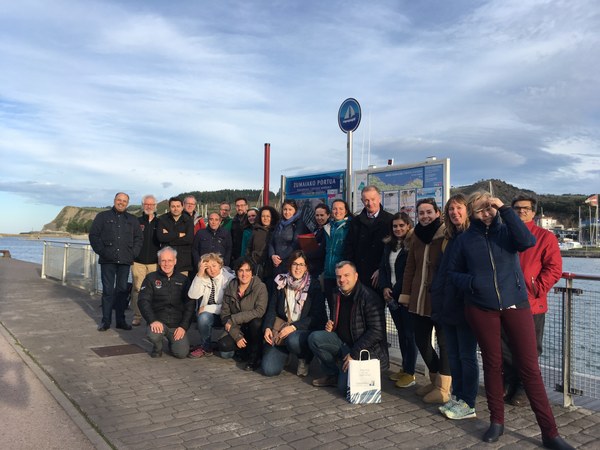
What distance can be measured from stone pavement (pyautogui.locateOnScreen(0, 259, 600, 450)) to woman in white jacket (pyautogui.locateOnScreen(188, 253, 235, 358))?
11.1 inches

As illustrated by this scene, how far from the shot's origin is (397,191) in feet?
20.7

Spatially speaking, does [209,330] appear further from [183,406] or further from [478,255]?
[478,255]

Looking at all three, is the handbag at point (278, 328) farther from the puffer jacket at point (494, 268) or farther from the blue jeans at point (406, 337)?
the puffer jacket at point (494, 268)

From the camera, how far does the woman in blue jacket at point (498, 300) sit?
361 centimetres

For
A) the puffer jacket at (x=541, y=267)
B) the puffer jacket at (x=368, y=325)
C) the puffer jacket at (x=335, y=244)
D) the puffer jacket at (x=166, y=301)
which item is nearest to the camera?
the puffer jacket at (x=541, y=267)

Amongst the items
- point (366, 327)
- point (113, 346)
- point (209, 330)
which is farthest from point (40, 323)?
point (366, 327)

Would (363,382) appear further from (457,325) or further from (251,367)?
(251,367)

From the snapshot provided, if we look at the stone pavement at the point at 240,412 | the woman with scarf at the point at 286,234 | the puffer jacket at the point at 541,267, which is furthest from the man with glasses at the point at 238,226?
the puffer jacket at the point at 541,267

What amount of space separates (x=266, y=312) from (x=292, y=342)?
0.63 m

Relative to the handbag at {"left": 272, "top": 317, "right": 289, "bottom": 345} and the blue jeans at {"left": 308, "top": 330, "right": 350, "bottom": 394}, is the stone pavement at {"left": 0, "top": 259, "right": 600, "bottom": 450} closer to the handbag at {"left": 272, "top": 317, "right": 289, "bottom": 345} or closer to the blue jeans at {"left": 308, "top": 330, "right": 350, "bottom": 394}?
the blue jeans at {"left": 308, "top": 330, "right": 350, "bottom": 394}

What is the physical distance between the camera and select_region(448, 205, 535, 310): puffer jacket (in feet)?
11.8

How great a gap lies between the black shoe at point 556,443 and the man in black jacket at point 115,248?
6.08 metres

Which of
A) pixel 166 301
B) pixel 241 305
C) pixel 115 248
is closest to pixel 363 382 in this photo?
pixel 241 305

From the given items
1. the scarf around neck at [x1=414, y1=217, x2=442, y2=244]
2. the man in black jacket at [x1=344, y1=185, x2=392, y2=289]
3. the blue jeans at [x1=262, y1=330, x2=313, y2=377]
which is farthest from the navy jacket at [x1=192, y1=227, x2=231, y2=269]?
the scarf around neck at [x1=414, y1=217, x2=442, y2=244]
